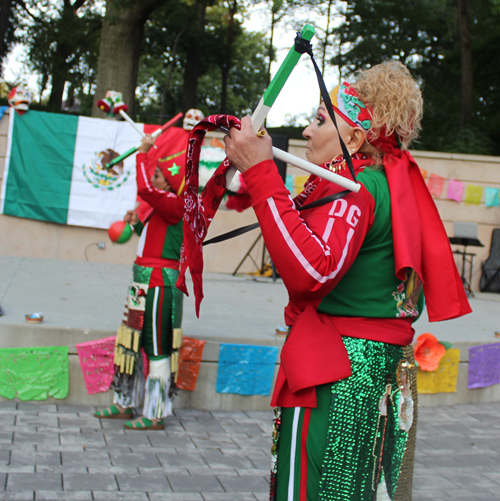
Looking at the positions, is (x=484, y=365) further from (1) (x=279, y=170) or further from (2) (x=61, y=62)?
(2) (x=61, y=62)

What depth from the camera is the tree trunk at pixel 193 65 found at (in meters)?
20.2

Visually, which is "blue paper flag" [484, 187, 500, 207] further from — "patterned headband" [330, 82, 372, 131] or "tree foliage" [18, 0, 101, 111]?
"tree foliage" [18, 0, 101, 111]

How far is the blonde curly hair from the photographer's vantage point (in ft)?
5.35

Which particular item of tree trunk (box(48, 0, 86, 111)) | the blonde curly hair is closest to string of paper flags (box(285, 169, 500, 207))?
the blonde curly hair

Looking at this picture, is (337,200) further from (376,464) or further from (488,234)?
(488,234)

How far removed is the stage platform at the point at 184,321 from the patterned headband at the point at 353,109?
10.0 ft

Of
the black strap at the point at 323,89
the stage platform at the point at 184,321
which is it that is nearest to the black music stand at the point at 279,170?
the stage platform at the point at 184,321

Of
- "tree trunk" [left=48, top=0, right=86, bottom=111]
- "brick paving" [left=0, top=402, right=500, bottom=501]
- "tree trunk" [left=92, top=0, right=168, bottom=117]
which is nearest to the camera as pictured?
"brick paving" [left=0, top=402, right=500, bottom=501]

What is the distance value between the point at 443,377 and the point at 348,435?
3.80 m

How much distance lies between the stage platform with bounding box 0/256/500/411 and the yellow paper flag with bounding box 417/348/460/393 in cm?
8

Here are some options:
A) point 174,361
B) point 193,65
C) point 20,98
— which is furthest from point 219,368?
point 193,65

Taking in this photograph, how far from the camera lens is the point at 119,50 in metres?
10.5

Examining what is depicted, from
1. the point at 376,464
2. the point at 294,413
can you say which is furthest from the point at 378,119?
the point at 376,464

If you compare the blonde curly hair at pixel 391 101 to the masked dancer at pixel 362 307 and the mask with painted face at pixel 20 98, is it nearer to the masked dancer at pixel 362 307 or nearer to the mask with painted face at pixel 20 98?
the masked dancer at pixel 362 307
